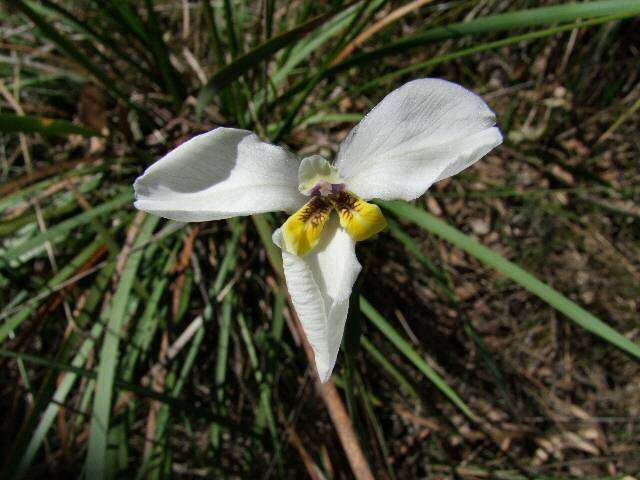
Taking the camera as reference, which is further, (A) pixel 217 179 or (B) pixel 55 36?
(B) pixel 55 36

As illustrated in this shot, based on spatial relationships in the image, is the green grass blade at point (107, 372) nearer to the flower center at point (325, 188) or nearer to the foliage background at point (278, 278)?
the foliage background at point (278, 278)

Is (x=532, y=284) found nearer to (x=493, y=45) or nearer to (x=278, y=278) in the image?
(x=493, y=45)

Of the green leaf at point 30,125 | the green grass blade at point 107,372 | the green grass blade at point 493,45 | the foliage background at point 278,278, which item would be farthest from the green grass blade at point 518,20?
the green grass blade at point 107,372

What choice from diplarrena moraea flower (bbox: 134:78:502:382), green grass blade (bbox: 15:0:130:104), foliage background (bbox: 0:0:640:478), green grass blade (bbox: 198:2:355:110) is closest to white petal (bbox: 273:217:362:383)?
diplarrena moraea flower (bbox: 134:78:502:382)

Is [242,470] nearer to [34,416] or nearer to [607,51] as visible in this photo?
[34,416]

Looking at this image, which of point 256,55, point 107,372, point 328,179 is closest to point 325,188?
point 328,179
